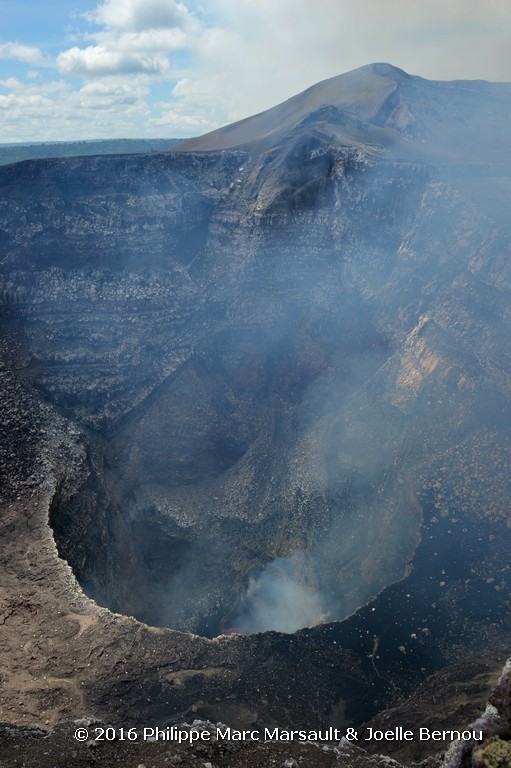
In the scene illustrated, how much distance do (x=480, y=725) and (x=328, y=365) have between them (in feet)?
92.3

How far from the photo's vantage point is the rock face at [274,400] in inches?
906

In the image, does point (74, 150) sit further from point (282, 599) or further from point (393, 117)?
point (282, 599)

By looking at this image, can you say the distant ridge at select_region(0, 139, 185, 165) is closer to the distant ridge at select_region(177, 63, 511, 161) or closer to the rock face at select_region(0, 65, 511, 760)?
the distant ridge at select_region(177, 63, 511, 161)

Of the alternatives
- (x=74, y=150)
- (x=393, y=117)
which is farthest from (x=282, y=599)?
(x=74, y=150)

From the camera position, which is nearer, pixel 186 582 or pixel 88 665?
pixel 88 665

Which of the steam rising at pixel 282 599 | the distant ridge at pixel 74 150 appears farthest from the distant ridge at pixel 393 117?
the distant ridge at pixel 74 150

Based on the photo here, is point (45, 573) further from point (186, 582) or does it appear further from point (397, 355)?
point (397, 355)

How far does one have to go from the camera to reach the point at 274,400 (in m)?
39.3

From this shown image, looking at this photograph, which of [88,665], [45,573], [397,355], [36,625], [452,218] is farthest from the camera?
[397,355]

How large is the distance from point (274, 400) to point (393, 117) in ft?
101

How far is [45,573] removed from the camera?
23766 millimetres

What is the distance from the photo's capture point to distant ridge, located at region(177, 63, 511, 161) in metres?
42.8

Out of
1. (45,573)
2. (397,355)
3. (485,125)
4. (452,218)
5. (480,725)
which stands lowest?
(45,573)

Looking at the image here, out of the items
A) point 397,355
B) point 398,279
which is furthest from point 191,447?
point 398,279
